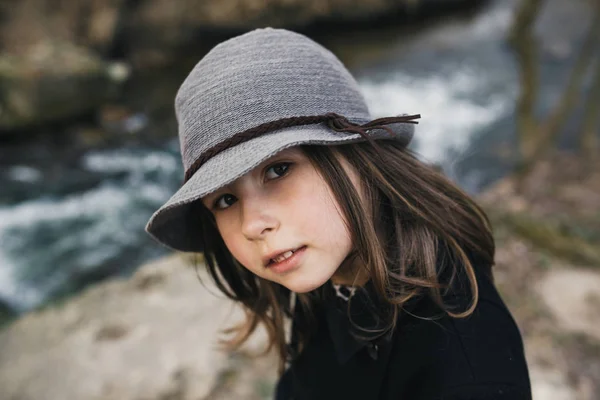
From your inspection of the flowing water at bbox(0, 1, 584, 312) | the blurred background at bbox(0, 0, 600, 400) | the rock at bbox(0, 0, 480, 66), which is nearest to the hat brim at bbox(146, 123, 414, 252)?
the blurred background at bbox(0, 0, 600, 400)

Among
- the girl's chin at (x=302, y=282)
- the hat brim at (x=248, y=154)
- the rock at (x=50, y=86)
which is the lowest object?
the rock at (x=50, y=86)

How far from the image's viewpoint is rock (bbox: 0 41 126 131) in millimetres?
6059

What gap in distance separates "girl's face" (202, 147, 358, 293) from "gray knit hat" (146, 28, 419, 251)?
56 mm

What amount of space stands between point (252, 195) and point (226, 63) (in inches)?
11.1

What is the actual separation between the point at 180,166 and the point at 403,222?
4.98 m

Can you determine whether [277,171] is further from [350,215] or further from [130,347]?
[130,347]

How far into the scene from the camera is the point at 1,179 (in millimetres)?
5352

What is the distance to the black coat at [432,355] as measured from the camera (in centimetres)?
85

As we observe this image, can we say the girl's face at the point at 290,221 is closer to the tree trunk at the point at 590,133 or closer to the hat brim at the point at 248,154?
the hat brim at the point at 248,154

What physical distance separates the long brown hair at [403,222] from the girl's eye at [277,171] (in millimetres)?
52

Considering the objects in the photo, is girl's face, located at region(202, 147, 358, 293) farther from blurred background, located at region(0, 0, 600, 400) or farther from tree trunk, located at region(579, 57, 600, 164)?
tree trunk, located at region(579, 57, 600, 164)

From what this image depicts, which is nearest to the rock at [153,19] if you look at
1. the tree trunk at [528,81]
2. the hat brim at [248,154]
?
the tree trunk at [528,81]

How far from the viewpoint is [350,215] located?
0.91 m

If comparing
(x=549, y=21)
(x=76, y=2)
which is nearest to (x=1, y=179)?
(x=76, y=2)
